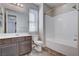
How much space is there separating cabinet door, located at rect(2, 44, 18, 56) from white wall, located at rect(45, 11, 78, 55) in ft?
2.03

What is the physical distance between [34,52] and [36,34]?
34 centimetres

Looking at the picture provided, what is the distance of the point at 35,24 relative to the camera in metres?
1.83

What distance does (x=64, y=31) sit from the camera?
1823 millimetres

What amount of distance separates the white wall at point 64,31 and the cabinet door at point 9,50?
0.62m

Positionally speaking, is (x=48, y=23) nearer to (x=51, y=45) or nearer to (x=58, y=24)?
(x=58, y=24)

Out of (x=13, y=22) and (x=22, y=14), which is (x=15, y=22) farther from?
(x=22, y=14)

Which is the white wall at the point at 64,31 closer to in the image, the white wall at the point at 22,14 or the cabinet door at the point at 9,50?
the white wall at the point at 22,14

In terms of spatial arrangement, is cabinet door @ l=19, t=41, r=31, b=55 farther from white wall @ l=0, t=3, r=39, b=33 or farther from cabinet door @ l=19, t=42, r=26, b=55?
white wall @ l=0, t=3, r=39, b=33

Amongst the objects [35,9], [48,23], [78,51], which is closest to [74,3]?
[48,23]

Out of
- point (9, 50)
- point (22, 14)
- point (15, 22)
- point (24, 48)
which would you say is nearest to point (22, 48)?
point (24, 48)

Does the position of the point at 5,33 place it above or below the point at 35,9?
below

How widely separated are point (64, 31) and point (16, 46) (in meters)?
0.93

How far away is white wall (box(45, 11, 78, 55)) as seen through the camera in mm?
1785

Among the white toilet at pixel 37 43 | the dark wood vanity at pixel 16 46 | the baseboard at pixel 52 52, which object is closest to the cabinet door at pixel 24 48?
the dark wood vanity at pixel 16 46
